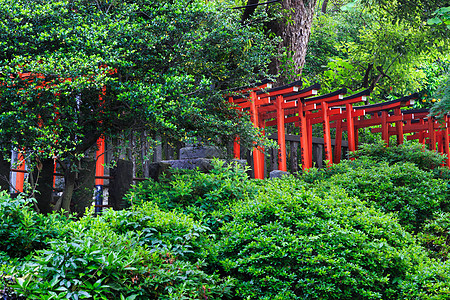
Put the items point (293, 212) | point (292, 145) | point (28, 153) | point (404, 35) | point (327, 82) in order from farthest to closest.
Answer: point (327, 82) < point (404, 35) < point (292, 145) < point (28, 153) < point (293, 212)

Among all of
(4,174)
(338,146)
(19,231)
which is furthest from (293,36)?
(19,231)

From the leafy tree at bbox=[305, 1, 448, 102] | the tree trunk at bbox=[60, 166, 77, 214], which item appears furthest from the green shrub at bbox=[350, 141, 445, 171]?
the tree trunk at bbox=[60, 166, 77, 214]

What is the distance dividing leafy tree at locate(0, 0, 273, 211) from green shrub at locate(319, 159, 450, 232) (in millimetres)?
1917

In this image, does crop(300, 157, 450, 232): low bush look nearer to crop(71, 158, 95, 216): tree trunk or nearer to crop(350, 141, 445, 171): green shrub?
crop(350, 141, 445, 171): green shrub

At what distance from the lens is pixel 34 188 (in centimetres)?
588

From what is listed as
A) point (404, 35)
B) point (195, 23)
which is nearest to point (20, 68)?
point (195, 23)

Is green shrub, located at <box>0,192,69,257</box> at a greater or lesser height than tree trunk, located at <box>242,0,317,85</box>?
lesser

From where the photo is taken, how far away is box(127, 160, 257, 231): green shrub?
5.61m

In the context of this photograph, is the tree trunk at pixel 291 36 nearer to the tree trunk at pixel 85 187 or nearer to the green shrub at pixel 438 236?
the green shrub at pixel 438 236

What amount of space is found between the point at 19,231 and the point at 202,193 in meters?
2.54

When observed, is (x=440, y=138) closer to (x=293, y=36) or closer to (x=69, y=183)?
(x=293, y=36)

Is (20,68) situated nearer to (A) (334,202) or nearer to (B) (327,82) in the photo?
(A) (334,202)

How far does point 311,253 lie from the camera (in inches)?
170

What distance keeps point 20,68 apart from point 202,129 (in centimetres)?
281
